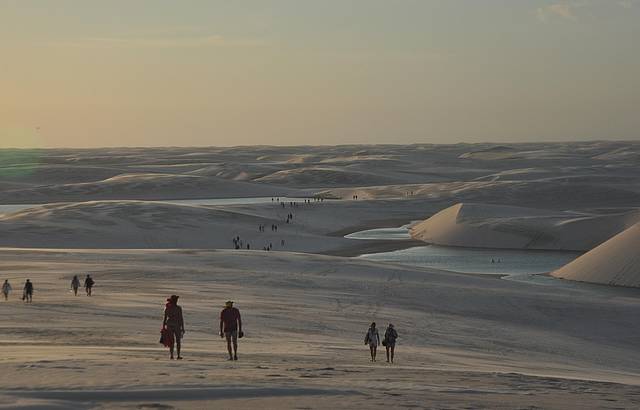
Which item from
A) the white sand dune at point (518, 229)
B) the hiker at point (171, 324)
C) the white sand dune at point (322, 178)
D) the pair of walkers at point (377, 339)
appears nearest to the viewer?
the hiker at point (171, 324)

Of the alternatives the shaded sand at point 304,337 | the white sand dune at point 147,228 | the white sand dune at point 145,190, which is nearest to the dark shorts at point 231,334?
the shaded sand at point 304,337

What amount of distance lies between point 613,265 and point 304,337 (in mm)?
30389

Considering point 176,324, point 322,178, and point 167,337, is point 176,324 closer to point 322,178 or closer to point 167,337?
point 167,337

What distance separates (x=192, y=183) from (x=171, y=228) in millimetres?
65380

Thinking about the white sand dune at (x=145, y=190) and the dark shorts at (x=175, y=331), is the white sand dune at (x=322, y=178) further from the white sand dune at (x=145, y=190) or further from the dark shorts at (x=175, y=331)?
the dark shorts at (x=175, y=331)

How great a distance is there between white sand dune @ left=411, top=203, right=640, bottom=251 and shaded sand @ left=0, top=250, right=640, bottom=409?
2179 centimetres

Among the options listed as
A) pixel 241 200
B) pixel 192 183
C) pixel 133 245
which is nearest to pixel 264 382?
pixel 133 245

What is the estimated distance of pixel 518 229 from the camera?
72000 mm

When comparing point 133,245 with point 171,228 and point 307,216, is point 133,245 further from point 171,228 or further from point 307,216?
point 307,216

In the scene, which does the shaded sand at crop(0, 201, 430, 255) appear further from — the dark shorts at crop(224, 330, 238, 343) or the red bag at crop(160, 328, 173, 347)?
the red bag at crop(160, 328, 173, 347)

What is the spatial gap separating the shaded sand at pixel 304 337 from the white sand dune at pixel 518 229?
71.5 feet

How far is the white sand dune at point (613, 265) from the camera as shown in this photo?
48625 millimetres

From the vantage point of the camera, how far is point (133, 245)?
67.2 m

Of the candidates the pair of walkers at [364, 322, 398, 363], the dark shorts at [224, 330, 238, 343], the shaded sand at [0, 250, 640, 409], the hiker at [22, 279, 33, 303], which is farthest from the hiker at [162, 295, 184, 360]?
the hiker at [22, 279, 33, 303]
